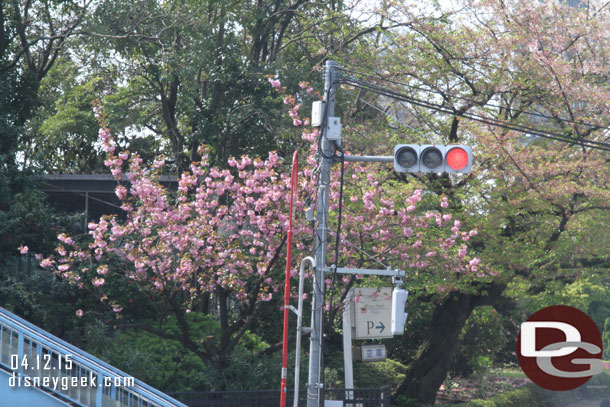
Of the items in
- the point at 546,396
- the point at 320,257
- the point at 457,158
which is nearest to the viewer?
the point at 457,158

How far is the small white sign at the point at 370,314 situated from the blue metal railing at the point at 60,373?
6825mm

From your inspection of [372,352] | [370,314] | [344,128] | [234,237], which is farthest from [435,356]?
[234,237]

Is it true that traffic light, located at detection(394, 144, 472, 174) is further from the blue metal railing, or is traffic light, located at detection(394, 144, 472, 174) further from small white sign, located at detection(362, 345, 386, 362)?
small white sign, located at detection(362, 345, 386, 362)

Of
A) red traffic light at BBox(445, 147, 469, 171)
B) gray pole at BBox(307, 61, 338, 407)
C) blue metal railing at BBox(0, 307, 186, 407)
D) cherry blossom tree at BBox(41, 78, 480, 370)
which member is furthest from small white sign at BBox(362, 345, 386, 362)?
red traffic light at BBox(445, 147, 469, 171)

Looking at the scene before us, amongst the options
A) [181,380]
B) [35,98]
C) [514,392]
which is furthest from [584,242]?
[35,98]

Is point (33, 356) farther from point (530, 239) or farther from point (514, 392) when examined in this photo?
point (514, 392)

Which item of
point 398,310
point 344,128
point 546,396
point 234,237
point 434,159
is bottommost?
point 546,396

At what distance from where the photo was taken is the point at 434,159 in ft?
36.9

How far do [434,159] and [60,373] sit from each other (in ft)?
24.7

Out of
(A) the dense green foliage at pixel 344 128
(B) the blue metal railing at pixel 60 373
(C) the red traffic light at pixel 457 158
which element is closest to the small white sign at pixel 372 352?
(A) the dense green foliage at pixel 344 128

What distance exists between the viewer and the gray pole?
12594mm

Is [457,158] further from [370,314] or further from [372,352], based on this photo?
[372,352]

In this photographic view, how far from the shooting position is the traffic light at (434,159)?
439 inches

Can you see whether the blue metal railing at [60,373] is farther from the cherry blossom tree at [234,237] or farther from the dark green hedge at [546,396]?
the dark green hedge at [546,396]
